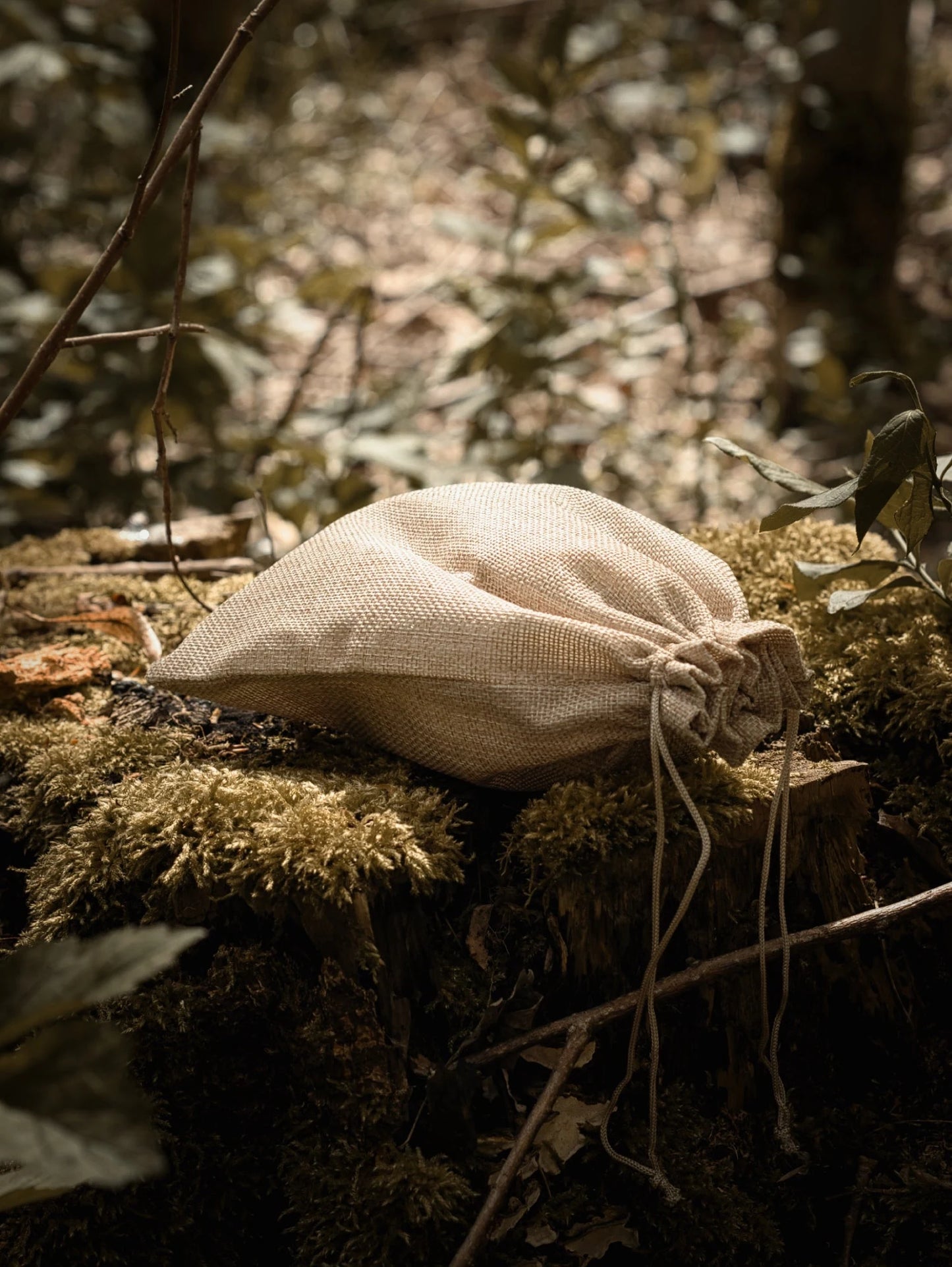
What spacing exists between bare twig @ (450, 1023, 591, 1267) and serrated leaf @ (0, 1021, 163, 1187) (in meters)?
0.52

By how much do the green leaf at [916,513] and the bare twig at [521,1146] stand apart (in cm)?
81

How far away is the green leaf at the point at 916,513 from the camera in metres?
1.43

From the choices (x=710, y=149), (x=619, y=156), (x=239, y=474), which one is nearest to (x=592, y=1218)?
(x=239, y=474)

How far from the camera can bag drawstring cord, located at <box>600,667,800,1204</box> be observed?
1175 mm

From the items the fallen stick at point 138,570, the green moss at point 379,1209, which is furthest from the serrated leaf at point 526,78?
the green moss at point 379,1209

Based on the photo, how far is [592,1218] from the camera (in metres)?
1.22

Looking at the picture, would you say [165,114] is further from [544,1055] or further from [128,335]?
[544,1055]

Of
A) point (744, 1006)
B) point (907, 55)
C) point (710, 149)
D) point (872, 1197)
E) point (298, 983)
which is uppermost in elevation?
point (907, 55)

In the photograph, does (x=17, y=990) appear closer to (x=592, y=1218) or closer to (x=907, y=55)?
(x=592, y=1218)

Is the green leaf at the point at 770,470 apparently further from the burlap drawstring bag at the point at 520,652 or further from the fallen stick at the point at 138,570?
the fallen stick at the point at 138,570

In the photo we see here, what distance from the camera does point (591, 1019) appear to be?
1.23 metres

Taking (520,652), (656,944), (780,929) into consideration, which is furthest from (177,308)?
(780,929)

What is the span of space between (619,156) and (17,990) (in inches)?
200

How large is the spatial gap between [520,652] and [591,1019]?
43 cm
